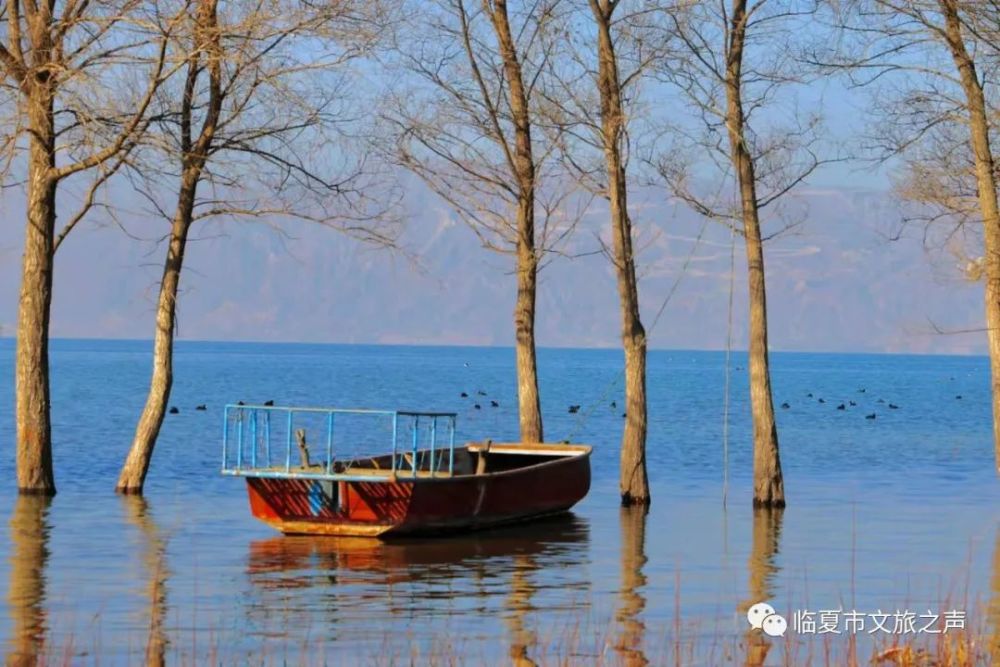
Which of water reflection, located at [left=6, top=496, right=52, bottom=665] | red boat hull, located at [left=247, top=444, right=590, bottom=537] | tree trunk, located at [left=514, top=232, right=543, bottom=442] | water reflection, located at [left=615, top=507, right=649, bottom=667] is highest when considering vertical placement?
tree trunk, located at [left=514, top=232, right=543, bottom=442]

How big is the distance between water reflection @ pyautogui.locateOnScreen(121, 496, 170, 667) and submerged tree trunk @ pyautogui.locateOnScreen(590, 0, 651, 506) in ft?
25.6

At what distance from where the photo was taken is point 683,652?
593 inches

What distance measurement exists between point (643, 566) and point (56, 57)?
11.3 metres

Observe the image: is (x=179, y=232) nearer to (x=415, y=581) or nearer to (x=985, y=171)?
(x=415, y=581)

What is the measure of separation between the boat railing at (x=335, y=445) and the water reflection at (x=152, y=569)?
150 cm

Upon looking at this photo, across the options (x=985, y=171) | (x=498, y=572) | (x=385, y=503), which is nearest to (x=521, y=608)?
(x=498, y=572)

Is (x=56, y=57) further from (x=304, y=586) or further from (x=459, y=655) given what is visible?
(x=459, y=655)

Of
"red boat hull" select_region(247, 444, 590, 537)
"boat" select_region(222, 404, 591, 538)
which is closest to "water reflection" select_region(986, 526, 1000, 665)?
"boat" select_region(222, 404, 591, 538)

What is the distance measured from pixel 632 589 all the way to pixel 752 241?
9305 mm

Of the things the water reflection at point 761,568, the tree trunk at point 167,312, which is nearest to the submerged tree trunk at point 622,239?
the water reflection at point 761,568

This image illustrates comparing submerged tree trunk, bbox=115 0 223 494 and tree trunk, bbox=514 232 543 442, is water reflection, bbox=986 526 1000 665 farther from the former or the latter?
submerged tree trunk, bbox=115 0 223 494

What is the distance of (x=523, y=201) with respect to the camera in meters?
29.0

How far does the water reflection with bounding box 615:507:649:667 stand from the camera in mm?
15076

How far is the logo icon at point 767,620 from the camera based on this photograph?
1588 centimetres
